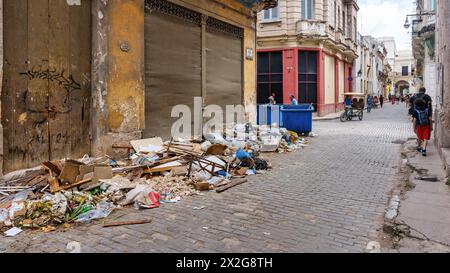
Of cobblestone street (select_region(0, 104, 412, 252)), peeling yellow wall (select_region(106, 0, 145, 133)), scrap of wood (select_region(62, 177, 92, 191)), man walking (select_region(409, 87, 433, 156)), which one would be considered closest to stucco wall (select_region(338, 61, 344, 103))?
man walking (select_region(409, 87, 433, 156))

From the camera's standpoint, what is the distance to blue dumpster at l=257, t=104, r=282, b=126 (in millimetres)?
14837

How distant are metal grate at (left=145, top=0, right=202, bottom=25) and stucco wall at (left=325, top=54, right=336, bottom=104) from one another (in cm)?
1906

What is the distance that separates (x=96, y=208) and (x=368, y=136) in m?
11.9

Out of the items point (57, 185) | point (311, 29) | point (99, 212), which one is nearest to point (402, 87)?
point (311, 29)

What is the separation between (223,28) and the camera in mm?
12062

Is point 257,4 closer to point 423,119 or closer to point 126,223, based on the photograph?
point 423,119

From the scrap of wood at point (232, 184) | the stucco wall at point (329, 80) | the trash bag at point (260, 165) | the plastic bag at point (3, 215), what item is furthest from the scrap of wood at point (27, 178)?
the stucco wall at point (329, 80)

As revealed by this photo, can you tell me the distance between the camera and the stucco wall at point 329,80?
28.0 metres

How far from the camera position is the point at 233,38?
41.6 feet

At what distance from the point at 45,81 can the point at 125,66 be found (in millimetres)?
1719

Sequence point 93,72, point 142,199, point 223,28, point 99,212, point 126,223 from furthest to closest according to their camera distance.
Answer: point 223,28
point 93,72
point 142,199
point 99,212
point 126,223

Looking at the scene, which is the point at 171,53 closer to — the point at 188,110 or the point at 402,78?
the point at 188,110

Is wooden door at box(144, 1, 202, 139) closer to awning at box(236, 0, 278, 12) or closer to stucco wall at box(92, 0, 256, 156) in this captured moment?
stucco wall at box(92, 0, 256, 156)
